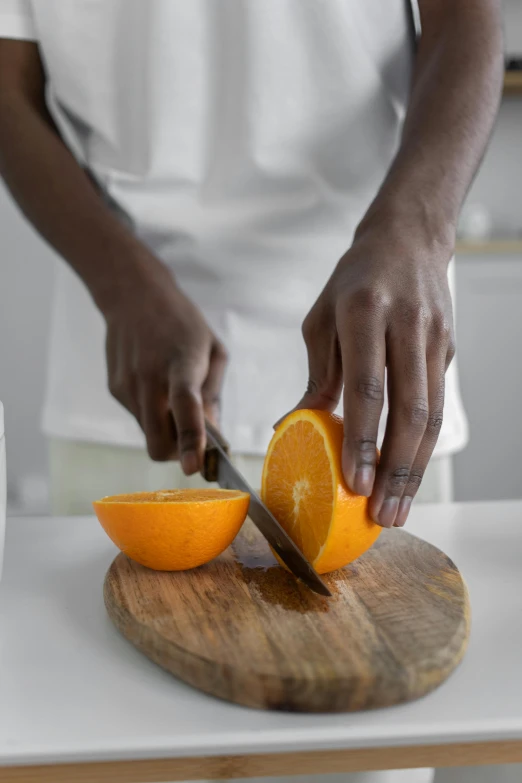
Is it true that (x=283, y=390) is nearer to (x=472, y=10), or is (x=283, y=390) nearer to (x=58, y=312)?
(x=58, y=312)

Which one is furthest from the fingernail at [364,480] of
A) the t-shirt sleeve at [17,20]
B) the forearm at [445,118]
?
the t-shirt sleeve at [17,20]

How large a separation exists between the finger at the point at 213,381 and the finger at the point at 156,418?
0.05 m

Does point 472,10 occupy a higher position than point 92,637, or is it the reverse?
point 472,10

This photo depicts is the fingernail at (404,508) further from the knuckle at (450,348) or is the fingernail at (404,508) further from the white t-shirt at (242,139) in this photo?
the white t-shirt at (242,139)

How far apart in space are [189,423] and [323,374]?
0.53 feet

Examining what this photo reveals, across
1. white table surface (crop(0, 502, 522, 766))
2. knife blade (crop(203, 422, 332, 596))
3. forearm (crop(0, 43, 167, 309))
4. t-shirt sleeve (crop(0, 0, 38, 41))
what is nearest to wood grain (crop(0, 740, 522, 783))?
white table surface (crop(0, 502, 522, 766))

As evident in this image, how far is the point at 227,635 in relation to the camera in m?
0.50

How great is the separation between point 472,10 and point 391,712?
73cm

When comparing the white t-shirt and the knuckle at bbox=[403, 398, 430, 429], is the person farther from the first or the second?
the knuckle at bbox=[403, 398, 430, 429]

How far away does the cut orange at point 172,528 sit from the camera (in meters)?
0.58

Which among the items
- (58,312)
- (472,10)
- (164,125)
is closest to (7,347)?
(58,312)

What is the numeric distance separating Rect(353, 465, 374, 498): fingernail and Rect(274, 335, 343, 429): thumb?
0.12 m

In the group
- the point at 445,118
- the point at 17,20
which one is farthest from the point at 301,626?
the point at 17,20

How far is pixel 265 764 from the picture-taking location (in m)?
0.42
